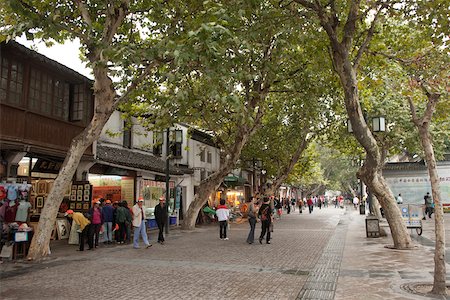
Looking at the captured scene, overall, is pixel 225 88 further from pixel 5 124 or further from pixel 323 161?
pixel 323 161

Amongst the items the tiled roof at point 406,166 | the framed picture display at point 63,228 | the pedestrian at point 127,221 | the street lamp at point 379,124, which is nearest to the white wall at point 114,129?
the framed picture display at point 63,228

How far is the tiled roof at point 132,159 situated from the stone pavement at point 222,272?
4.01m

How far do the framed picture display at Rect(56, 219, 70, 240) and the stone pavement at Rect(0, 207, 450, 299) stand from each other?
62 centimetres

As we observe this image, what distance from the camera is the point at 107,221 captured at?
44.5ft

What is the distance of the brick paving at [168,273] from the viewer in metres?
7.00

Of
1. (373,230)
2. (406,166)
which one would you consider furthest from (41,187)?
(406,166)

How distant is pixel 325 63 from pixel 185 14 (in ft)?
18.2

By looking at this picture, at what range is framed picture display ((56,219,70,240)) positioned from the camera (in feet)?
45.7

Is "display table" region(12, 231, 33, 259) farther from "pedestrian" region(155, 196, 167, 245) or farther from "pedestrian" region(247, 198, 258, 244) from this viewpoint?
"pedestrian" region(247, 198, 258, 244)

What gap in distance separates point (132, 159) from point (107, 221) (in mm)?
4823

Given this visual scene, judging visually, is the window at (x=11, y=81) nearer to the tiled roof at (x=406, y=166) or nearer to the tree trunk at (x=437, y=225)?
the tree trunk at (x=437, y=225)

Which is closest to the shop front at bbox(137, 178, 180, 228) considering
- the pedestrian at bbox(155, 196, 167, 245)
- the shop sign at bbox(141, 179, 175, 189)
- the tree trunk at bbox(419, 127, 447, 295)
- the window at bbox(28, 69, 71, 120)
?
the shop sign at bbox(141, 179, 175, 189)

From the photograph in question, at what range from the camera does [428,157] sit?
26.5 ft

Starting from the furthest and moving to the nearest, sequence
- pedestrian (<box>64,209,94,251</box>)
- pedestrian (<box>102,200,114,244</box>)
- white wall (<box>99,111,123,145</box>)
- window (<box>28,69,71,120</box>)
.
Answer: white wall (<box>99,111,123,145</box>)
pedestrian (<box>102,200,114,244</box>)
window (<box>28,69,71,120</box>)
pedestrian (<box>64,209,94,251</box>)
